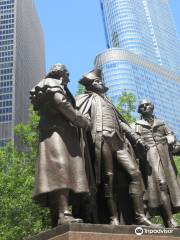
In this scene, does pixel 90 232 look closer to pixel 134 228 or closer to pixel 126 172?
pixel 134 228

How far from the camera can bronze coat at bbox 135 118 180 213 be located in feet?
24.9

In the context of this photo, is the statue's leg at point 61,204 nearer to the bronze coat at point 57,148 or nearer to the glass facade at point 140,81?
the bronze coat at point 57,148

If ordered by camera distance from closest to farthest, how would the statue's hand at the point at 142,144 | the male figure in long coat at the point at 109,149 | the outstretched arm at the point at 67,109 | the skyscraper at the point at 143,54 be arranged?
the outstretched arm at the point at 67,109 < the male figure in long coat at the point at 109,149 < the statue's hand at the point at 142,144 < the skyscraper at the point at 143,54

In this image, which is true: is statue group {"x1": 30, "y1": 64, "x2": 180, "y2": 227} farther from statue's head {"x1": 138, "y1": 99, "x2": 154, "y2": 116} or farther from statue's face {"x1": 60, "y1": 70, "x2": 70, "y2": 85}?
statue's head {"x1": 138, "y1": 99, "x2": 154, "y2": 116}

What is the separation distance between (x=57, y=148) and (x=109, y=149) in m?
0.99

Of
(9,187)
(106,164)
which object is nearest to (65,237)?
(106,164)

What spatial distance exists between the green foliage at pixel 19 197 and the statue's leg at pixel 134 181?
421 inches

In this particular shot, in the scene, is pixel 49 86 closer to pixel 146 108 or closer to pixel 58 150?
pixel 58 150

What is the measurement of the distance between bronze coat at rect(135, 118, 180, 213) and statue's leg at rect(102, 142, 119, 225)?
841 mm

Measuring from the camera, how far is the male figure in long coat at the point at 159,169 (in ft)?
24.8

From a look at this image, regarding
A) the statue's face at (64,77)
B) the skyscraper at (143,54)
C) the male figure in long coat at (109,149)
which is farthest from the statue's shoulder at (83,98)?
the skyscraper at (143,54)

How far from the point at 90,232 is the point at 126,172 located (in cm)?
156

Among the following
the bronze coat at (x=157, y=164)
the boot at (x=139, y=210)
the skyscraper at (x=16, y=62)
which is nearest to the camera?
the boot at (x=139, y=210)

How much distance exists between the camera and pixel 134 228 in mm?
6227
